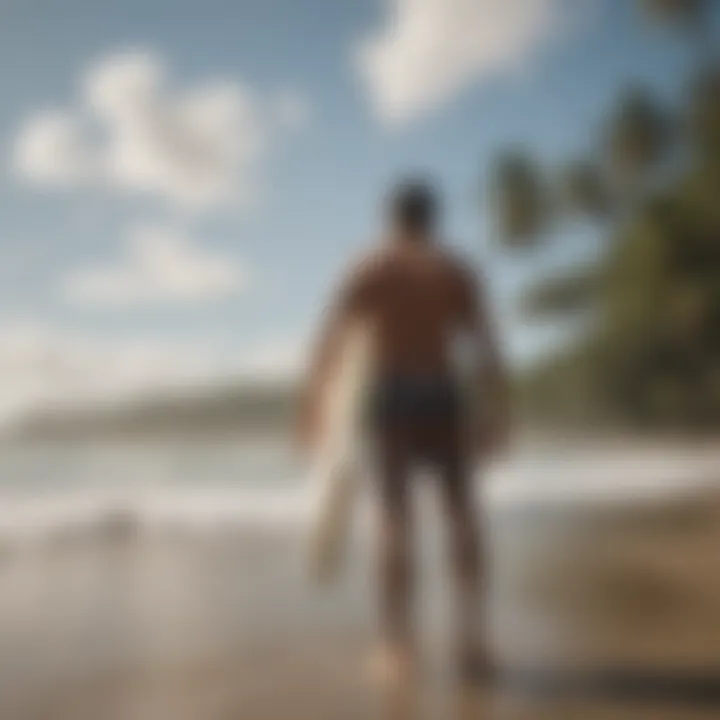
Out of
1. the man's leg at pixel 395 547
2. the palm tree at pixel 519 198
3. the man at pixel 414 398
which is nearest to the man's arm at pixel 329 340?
the man at pixel 414 398

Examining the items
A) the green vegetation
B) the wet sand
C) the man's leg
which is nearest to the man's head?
the green vegetation

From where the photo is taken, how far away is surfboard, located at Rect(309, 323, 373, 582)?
119 cm

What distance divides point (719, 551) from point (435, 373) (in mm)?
515

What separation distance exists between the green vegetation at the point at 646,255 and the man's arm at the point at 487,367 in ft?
0.36

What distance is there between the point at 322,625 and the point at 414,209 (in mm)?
557

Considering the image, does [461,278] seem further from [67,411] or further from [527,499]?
[67,411]

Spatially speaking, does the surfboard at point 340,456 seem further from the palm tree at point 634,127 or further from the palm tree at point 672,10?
the palm tree at point 672,10

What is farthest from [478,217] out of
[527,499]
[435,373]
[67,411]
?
[67,411]

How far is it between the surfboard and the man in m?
0.02

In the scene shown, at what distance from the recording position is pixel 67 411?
4.33ft

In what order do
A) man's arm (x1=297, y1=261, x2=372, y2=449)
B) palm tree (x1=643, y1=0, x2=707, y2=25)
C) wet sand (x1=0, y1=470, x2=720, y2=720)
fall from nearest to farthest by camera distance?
wet sand (x1=0, y1=470, x2=720, y2=720) → man's arm (x1=297, y1=261, x2=372, y2=449) → palm tree (x1=643, y1=0, x2=707, y2=25)

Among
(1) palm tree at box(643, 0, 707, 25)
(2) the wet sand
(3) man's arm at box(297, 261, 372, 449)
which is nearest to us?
(2) the wet sand

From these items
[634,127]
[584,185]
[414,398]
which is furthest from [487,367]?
[634,127]

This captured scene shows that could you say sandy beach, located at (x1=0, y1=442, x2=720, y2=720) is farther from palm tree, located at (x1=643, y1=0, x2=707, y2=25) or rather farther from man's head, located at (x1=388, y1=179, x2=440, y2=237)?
palm tree, located at (x1=643, y1=0, x2=707, y2=25)
